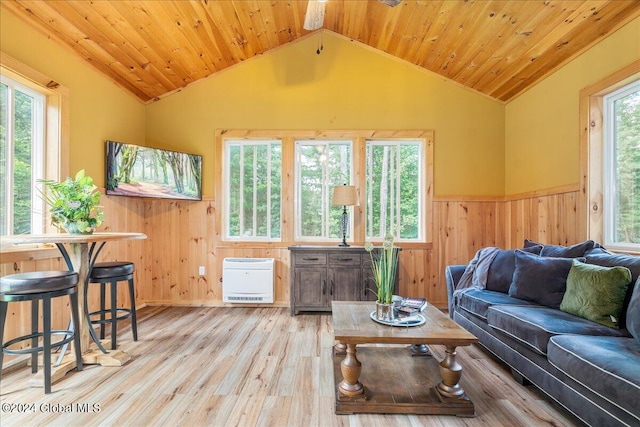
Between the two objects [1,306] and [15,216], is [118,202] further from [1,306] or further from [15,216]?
[1,306]

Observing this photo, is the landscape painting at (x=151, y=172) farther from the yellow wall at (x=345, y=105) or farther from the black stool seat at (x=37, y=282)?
the black stool seat at (x=37, y=282)

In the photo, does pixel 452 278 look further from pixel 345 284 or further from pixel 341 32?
pixel 341 32

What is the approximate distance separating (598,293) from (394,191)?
258 centimetres

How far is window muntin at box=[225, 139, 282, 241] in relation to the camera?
14.6 feet

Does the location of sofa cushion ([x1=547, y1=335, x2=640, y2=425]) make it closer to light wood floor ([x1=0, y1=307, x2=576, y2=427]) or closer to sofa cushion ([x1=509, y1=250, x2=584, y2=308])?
light wood floor ([x1=0, y1=307, x2=576, y2=427])

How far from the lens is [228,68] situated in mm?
4410

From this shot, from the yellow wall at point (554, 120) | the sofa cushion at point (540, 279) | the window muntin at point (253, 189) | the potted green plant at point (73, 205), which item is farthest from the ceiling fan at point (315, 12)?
the sofa cushion at point (540, 279)

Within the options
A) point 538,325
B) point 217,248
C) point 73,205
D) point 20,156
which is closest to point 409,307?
point 538,325

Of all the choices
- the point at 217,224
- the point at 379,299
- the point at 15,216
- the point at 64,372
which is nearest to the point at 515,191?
the point at 379,299

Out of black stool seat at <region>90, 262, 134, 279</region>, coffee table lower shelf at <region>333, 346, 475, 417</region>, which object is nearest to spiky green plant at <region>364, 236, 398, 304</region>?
coffee table lower shelf at <region>333, 346, 475, 417</region>

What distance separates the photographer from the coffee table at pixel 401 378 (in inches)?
74.1

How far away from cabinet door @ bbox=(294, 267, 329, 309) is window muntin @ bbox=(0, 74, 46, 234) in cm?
257

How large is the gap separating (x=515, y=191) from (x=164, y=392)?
4.33 metres

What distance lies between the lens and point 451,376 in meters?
1.94
